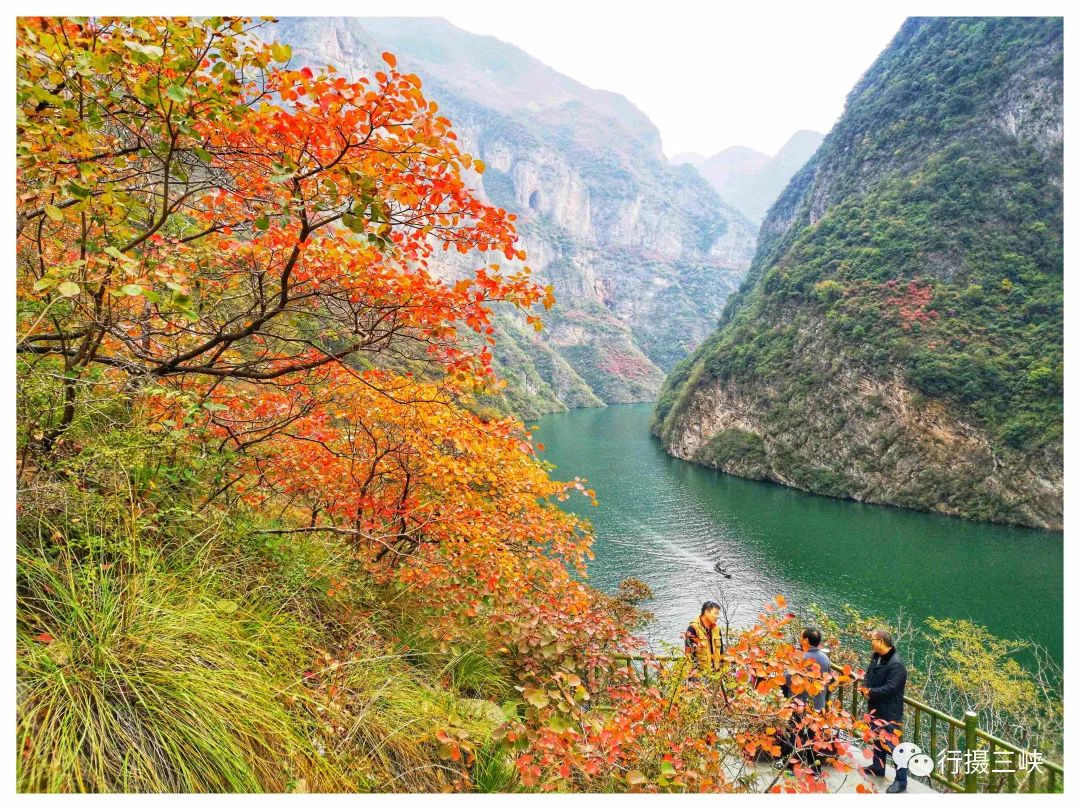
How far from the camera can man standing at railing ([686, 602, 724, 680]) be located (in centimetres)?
345

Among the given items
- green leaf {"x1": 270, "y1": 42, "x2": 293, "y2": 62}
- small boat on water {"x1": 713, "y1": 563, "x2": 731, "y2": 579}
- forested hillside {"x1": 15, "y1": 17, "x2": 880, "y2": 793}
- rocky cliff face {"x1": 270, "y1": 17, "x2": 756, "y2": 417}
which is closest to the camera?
green leaf {"x1": 270, "y1": 42, "x2": 293, "y2": 62}

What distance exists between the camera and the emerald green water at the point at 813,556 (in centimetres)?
1703

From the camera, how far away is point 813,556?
21766 mm

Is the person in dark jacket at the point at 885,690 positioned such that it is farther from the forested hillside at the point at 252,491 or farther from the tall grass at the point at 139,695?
the tall grass at the point at 139,695

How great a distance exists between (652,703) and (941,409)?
36278 mm

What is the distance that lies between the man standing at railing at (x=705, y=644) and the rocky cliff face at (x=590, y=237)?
256 feet

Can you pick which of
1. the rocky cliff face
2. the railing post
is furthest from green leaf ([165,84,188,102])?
the rocky cliff face

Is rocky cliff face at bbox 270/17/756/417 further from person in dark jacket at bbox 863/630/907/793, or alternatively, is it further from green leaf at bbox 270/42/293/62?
green leaf at bbox 270/42/293/62

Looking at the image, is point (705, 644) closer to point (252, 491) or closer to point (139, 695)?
point (139, 695)

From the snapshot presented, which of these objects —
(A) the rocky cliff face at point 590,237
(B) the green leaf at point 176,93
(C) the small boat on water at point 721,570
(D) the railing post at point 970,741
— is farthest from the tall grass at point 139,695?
(A) the rocky cliff face at point 590,237

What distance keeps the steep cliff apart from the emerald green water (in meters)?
3.10

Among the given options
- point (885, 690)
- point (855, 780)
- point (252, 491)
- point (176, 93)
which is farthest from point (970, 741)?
point (176, 93)

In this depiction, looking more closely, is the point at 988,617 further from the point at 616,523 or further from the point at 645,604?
the point at 616,523

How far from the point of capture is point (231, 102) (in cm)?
216
